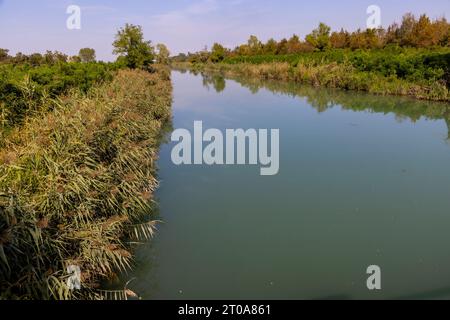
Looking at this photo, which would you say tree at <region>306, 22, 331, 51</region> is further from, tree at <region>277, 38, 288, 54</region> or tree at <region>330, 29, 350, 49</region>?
tree at <region>277, 38, 288, 54</region>

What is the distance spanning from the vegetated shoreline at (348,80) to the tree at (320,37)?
8.36 m

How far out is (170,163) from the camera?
804 centimetres

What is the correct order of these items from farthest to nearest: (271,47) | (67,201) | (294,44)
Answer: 1. (271,47)
2. (294,44)
3. (67,201)

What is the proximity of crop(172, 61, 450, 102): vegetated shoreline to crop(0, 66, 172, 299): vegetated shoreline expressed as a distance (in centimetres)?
1445

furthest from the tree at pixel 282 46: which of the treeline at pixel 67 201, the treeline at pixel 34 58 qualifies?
the treeline at pixel 67 201

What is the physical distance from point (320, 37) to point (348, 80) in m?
18.4

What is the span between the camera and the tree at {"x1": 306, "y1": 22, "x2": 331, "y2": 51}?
1437 inches

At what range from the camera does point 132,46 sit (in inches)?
867

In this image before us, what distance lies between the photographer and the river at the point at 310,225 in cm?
386

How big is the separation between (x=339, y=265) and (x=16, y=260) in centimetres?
325

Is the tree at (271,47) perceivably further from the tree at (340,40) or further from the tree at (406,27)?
the tree at (406,27)

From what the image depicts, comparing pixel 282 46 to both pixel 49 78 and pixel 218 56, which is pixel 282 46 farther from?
pixel 49 78

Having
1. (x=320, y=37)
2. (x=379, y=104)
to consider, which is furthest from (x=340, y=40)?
(x=379, y=104)
